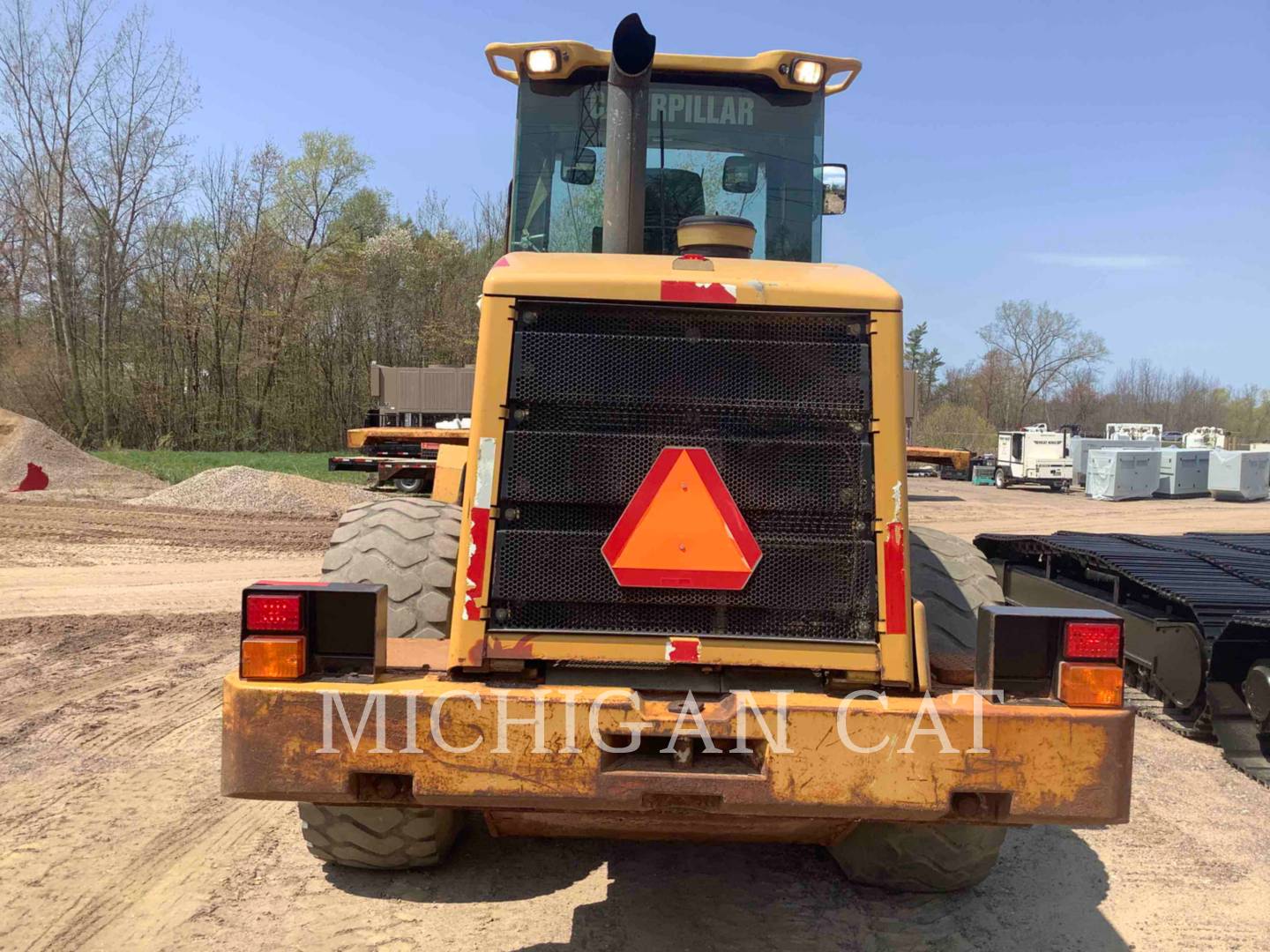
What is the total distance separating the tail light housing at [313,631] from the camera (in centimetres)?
289

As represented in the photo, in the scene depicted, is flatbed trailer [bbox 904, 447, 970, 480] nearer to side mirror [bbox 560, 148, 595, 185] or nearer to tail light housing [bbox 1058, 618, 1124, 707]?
tail light housing [bbox 1058, 618, 1124, 707]

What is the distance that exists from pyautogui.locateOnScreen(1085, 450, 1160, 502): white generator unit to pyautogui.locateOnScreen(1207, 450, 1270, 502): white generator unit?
1956mm

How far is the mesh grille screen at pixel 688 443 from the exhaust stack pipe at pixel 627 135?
960 millimetres

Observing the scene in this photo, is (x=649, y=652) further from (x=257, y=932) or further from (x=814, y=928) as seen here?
(x=257, y=932)

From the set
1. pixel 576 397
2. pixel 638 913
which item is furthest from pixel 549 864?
pixel 576 397

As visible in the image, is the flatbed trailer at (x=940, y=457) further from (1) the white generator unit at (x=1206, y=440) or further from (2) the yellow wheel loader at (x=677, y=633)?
(1) the white generator unit at (x=1206, y=440)

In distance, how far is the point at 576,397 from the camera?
3.12 m

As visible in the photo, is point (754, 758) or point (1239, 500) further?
point (1239, 500)

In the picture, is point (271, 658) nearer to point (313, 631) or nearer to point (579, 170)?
point (313, 631)

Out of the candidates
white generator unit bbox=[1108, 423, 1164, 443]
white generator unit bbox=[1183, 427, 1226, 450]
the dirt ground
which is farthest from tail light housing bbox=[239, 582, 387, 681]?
white generator unit bbox=[1183, 427, 1226, 450]

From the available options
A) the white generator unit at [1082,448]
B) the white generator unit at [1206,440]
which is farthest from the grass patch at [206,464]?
the white generator unit at [1206,440]

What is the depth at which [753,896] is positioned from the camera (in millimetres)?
3850

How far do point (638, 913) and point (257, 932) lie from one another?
1.30 m

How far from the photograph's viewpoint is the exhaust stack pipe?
3.71 meters
